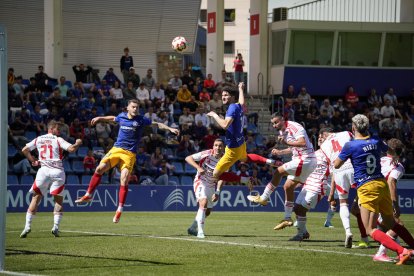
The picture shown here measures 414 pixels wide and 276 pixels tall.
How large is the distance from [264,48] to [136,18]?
20.4 feet

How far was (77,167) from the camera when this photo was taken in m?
32.5

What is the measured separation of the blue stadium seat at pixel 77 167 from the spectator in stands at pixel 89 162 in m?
0.34

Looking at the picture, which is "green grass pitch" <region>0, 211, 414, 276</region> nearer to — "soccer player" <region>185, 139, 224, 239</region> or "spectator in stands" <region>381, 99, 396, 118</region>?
"soccer player" <region>185, 139, 224, 239</region>

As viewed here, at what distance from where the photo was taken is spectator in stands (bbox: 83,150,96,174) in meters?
31.7

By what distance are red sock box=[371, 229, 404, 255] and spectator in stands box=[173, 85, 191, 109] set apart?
76.9ft

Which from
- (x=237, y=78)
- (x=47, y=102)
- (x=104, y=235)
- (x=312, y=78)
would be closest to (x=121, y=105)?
(x=47, y=102)

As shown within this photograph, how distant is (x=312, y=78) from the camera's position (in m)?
43.2

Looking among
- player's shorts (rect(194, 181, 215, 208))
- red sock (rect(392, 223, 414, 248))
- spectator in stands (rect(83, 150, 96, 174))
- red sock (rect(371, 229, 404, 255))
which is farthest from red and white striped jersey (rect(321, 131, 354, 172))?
spectator in stands (rect(83, 150, 96, 174))

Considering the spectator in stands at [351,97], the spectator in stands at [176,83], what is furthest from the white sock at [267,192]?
the spectator in stands at [351,97]

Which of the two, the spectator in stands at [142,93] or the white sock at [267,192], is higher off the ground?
the spectator in stands at [142,93]

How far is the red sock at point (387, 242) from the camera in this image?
13.2m

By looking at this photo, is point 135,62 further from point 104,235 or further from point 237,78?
point 104,235

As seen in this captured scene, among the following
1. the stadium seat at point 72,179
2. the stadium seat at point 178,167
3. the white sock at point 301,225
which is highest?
the white sock at point 301,225

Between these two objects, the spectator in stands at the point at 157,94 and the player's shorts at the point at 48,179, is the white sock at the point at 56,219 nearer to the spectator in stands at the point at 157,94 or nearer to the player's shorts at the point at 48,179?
the player's shorts at the point at 48,179
